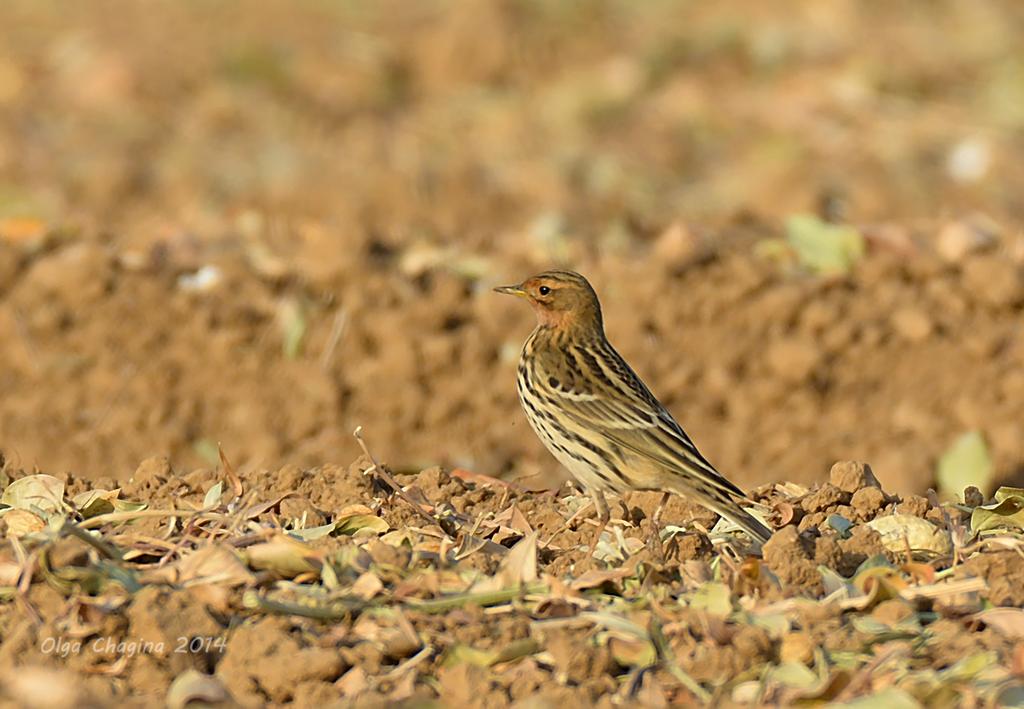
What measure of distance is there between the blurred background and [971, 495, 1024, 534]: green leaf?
3.62 metres

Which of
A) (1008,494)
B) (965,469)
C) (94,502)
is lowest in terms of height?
(1008,494)

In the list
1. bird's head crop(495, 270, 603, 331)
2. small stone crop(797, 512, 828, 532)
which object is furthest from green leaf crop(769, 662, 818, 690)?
bird's head crop(495, 270, 603, 331)

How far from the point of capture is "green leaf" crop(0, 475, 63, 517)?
6.14 m

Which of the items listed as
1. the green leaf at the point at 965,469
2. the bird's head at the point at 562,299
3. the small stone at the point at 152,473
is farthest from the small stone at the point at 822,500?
the green leaf at the point at 965,469

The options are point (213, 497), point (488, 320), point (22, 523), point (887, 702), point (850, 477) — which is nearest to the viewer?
point (887, 702)

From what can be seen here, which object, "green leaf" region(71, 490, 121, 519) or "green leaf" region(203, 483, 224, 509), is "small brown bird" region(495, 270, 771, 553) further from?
"green leaf" region(71, 490, 121, 519)

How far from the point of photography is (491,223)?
15648 millimetres

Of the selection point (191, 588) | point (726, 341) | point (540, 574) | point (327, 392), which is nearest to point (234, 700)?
point (191, 588)

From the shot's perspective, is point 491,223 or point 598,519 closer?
point 598,519

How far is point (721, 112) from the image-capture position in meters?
19.1

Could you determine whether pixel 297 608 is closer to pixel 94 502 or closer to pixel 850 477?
pixel 94 502

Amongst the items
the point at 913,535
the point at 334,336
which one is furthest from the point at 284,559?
the point at 334,336

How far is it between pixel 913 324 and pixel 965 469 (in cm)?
183

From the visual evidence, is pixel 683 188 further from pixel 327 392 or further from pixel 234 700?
pixel 234 700
